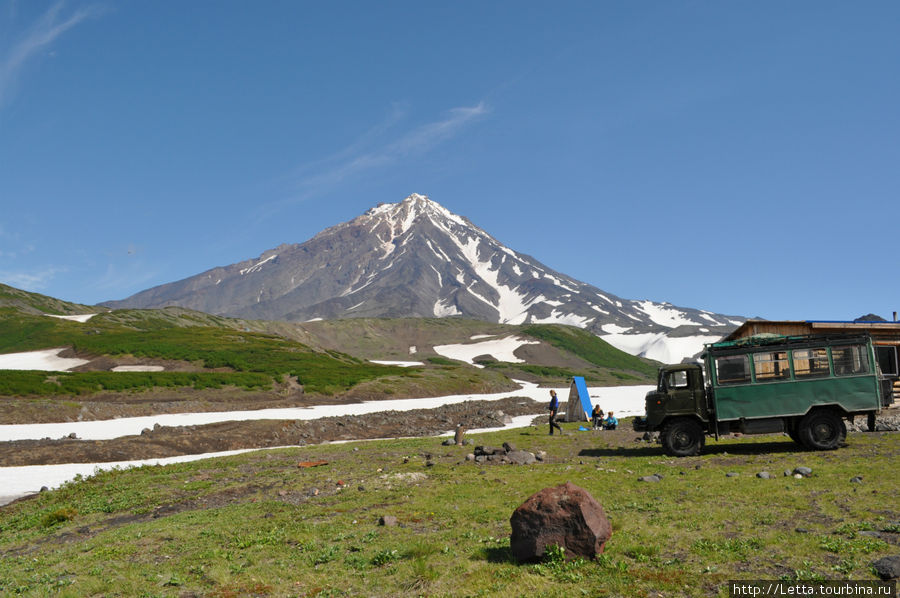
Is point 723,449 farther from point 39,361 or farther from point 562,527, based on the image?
point 39,361

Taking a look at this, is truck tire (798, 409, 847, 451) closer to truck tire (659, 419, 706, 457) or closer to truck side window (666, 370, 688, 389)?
truck tire (659, 419, 706, 457)

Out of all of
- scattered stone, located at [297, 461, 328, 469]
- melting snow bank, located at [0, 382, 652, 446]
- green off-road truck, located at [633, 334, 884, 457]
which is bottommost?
scattered stone, located at [297, 461, 328, 469]

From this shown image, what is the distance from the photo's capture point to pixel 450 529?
A: 1450 cm

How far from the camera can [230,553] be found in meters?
13.6

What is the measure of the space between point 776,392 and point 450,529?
52.2ft

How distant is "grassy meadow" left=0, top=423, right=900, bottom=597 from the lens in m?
10.5

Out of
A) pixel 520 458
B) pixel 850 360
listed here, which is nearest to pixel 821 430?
pixel 850 360

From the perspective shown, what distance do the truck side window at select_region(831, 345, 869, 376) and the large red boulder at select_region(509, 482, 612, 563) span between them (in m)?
17.0

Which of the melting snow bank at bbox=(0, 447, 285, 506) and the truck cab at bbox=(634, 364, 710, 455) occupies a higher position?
the truck cab at bbox=(634, 364, 710, 455)

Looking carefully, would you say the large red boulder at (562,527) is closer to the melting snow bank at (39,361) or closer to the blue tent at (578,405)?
the blue tent at (578,405)

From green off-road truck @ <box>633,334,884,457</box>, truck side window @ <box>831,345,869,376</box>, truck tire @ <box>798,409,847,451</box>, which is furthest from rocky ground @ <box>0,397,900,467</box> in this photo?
truck side window @ <box>831,345,869,376</box>

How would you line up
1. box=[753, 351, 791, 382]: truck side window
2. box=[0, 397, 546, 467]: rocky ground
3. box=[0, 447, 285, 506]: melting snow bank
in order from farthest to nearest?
box=[0, 397, 546, 467]: rocky ground
box=[0, 447, 285, 506]: melting snow bank
box=[753, 351, 791, 382]: truck side window

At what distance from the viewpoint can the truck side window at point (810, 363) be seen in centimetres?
2308

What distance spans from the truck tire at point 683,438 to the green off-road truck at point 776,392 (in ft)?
0.13
